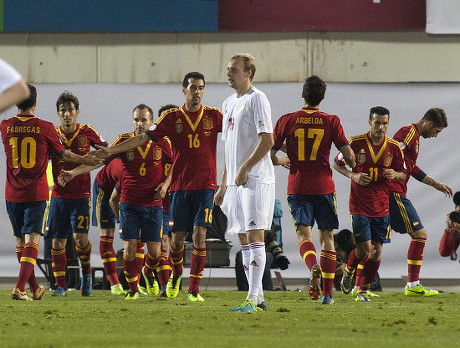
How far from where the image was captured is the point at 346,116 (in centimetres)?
1484

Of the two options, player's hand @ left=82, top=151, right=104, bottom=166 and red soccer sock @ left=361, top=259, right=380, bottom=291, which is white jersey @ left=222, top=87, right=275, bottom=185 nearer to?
player's hand @ left=82, top=151, right=104, bottom=166

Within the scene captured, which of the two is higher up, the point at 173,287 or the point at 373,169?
the point at 373,169

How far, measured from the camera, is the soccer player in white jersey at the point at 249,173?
7.46 metres

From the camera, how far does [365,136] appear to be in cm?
1075

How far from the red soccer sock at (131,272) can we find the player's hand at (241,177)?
318 centimetres

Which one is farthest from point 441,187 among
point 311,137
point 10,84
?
point 10,84

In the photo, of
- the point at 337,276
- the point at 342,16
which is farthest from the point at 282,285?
the point at 342,16

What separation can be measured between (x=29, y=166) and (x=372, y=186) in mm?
3755

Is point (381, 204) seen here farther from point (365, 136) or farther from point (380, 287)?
point (380, 287)

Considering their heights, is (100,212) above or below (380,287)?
above

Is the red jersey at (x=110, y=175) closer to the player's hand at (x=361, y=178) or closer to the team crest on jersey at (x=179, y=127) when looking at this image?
the team crest on jersey at (x=179, y=127)

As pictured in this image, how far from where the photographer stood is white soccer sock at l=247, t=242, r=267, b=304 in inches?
299

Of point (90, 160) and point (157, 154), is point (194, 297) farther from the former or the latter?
point (157, 154)

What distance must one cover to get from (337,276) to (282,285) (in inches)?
39.8
